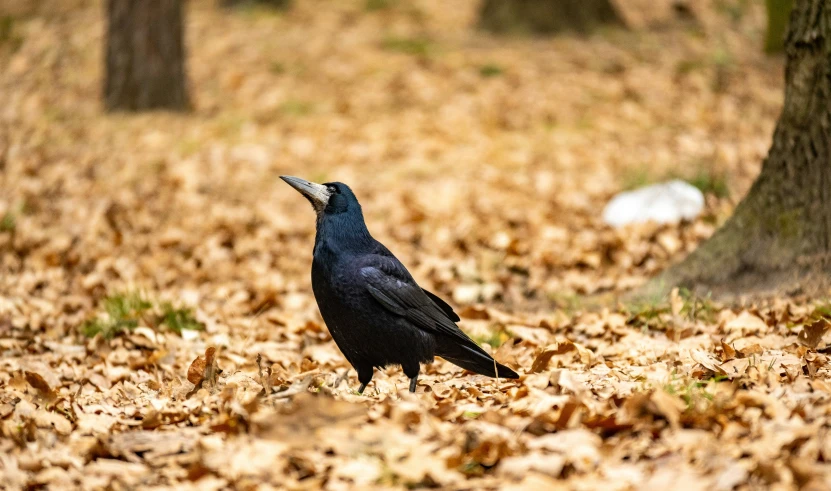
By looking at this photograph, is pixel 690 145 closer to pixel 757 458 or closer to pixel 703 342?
pixel 703 342

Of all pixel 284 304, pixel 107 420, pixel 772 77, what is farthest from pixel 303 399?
pixel 772 77

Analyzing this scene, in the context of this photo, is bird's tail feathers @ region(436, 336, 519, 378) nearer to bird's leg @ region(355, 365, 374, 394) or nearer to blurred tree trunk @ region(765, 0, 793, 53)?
bird's leg @ region(355, 365, 374, 394)

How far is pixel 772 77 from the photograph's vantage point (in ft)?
33.0

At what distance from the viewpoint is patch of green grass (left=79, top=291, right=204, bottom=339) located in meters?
5.20

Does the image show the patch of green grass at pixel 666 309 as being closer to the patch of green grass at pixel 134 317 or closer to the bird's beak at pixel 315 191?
the bird's beak at pixel 315 191

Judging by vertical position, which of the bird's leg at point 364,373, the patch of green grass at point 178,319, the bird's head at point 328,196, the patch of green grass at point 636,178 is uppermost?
the bird's head at point 328,196

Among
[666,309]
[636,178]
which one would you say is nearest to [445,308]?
[666,309]

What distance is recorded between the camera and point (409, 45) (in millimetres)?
10727

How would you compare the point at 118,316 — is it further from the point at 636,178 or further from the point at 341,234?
the point at 636,178

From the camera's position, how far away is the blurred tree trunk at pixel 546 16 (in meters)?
11.3

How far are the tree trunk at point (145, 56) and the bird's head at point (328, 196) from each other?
5.86m

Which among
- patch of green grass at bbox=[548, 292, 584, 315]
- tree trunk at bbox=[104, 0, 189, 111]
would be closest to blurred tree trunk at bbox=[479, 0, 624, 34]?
tree trunk at bbox=[104, 0, 189, 111]

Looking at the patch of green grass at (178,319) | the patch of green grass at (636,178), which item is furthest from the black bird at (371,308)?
the patch of green grass at (636,178)

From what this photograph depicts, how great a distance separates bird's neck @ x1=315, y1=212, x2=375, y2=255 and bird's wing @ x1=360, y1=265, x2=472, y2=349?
164mm
